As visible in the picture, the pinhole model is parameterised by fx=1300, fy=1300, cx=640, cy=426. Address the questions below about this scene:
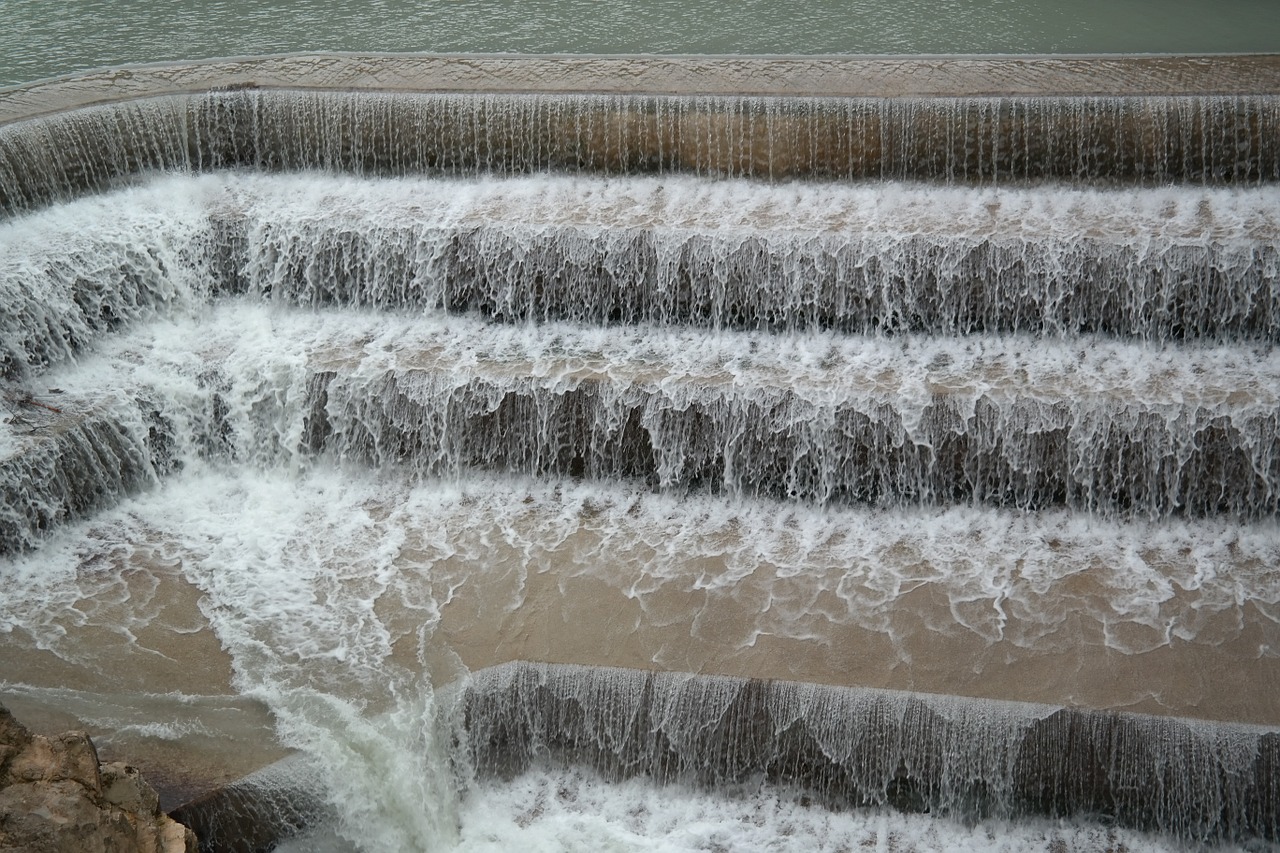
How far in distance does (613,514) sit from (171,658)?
222 centimetres

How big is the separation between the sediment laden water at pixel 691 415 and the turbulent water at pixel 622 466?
0.02 metres

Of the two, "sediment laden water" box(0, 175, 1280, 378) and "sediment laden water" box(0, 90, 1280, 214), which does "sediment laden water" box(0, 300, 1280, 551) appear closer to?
"sediment laden water" box(0, 175, 1280, 378)

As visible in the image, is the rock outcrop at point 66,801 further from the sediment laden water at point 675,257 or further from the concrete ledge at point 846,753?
the sediment laden water at point 675,257

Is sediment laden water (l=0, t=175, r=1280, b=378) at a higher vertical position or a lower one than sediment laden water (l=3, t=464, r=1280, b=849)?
higher

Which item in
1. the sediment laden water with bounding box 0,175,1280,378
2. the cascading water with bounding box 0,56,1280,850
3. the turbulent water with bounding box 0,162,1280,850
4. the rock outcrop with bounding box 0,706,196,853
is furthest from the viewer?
the sediment laden water with bounding box 0,175,1280,378

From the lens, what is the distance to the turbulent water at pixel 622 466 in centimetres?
547

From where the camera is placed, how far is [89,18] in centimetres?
1070

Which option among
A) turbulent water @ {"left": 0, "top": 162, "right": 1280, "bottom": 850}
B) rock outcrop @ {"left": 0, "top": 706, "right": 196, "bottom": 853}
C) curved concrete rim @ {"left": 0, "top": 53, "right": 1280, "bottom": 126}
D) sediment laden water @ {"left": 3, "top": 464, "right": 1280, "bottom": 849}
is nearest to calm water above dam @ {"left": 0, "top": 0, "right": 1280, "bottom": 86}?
curved concrete rim @ {"left": 0, "top": 53, "right": 1280, "bottom": 126}

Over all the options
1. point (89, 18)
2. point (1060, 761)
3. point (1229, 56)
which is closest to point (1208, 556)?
point (1060, 761)

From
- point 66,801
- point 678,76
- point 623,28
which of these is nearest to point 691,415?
point 678,76

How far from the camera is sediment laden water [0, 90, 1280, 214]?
7.68 meters

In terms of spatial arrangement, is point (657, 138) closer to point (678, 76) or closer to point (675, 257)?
point (678, 76)

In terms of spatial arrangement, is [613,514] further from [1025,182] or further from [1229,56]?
[1229,56]

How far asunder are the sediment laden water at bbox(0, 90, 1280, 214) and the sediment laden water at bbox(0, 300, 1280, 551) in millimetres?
1298
